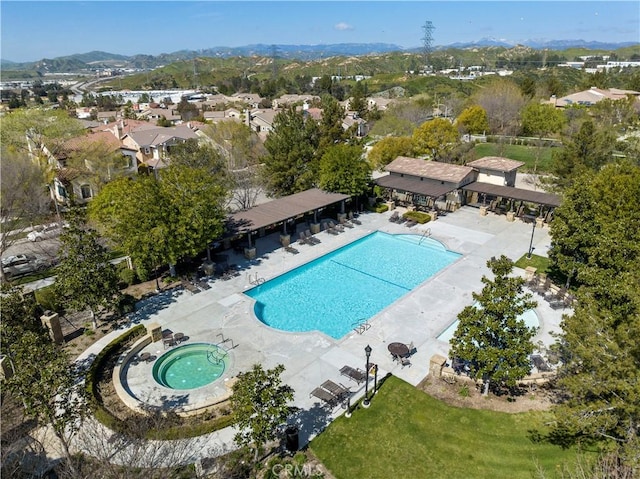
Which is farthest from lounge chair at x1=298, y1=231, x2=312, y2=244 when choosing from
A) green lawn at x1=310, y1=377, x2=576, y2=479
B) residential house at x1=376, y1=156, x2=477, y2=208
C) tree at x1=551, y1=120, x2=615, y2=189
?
tree at x1=551, y1=120, x2=615, y2=189

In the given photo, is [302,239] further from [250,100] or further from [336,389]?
[250,100]

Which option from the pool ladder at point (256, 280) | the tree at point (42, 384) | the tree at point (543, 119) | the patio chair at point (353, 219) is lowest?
the pool ladder at point (256, 280)

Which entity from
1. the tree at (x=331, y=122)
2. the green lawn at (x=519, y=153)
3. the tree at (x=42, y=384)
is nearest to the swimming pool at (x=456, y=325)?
the tree at (x=42, y=384)

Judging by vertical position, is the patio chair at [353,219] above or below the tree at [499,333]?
below

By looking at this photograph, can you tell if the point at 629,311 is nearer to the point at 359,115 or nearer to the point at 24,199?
the point at 24,199

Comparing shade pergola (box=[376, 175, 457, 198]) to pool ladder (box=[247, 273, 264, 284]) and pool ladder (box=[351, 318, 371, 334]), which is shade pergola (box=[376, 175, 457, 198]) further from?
pool ladder (box=[247, 273, 264, 284])

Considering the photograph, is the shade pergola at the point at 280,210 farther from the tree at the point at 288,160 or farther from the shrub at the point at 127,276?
the shrub at the point at 127,276

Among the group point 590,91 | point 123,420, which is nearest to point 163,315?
point 123,420
